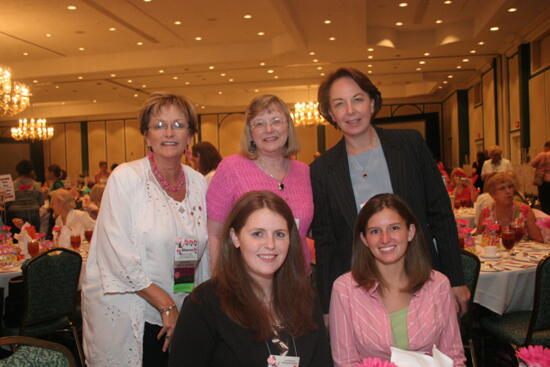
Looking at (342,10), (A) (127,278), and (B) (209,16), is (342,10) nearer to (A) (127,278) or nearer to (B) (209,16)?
(B) (209,16)

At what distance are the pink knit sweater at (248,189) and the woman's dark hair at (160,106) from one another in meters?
0.29

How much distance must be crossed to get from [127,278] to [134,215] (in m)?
0.24

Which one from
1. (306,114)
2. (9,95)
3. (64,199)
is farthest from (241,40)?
(64,199)

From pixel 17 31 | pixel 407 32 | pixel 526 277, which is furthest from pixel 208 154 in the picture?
pixel 407 32

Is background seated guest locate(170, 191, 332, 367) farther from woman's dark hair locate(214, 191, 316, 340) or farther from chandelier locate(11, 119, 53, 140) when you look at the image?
chandelier locate(11, 119, 53, 140)

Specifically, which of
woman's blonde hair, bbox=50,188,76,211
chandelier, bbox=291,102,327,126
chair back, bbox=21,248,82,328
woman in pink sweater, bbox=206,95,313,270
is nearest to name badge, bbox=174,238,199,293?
woman in pink sweater, bbox=206,95,313,270

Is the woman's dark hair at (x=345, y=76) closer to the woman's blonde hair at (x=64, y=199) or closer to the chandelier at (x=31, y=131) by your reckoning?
the woman's blonde hair at (x=64, y=199)

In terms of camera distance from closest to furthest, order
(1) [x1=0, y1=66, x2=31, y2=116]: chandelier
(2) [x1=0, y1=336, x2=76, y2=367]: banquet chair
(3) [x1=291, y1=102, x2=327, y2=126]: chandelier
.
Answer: (2) [x1=0, y1=336, x2=76, y2=367]: banquet chair
(1) [x1=0, y1=66, x2=31, y2=116]: chandelier
(3) [x1=291, y1=102, x2=327, y2=126]: chandelier

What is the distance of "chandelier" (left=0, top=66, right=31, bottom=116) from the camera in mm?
8430

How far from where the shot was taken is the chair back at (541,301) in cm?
289

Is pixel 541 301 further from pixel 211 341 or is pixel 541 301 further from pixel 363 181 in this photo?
pixel 211 341

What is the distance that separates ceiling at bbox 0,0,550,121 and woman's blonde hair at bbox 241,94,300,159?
5.19m

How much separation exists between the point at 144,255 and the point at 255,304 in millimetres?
548

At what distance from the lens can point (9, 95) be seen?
873 cm
